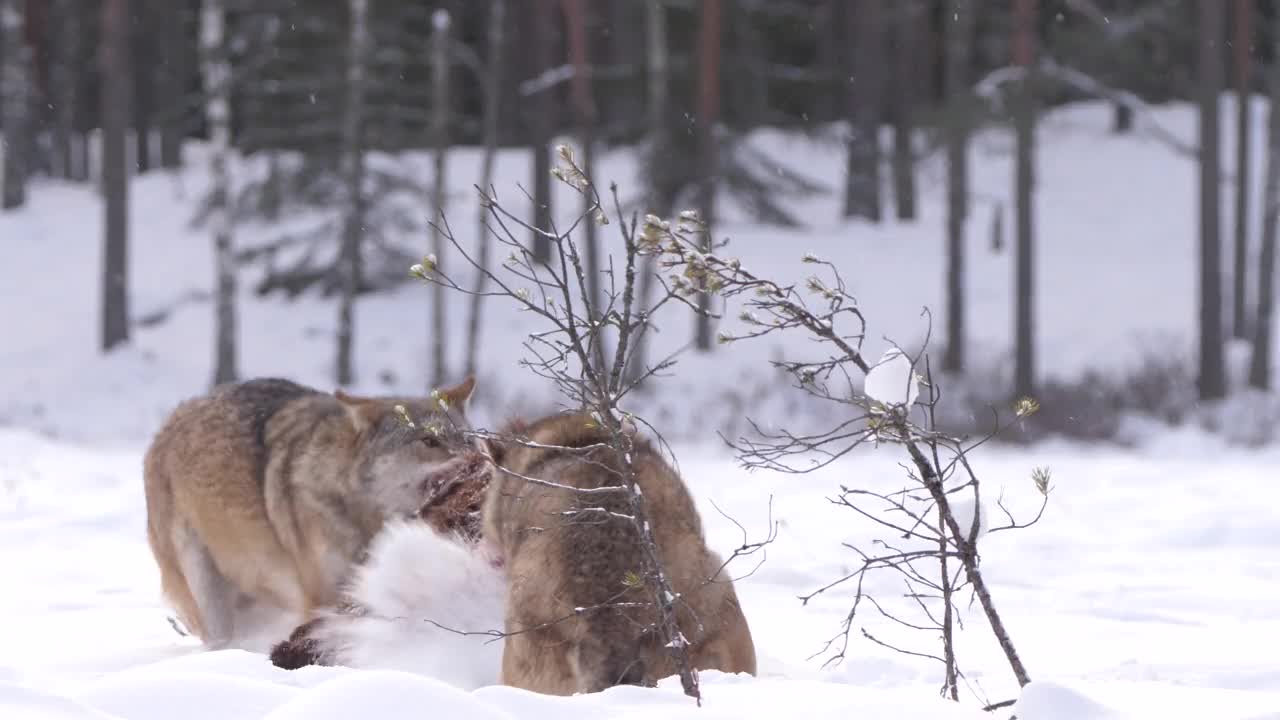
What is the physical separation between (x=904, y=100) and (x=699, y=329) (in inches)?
498

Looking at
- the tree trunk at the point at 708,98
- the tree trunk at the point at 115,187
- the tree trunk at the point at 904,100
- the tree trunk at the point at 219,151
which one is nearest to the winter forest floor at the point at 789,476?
the tree trunk at the point at 115,187

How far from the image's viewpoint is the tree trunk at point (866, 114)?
3416 cm

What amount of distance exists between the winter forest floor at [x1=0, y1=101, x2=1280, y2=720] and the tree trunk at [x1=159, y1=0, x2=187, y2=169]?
1213mm

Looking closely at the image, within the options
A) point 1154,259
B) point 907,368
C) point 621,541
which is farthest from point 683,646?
point 1154,259

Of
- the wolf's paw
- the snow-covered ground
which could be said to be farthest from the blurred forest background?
the wolf's paw

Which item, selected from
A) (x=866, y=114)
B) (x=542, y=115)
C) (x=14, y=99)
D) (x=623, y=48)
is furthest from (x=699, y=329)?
(x=14, y=99)

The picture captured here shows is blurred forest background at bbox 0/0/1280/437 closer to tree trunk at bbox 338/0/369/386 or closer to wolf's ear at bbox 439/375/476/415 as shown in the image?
tree trunk at bbox 338/0/369/386

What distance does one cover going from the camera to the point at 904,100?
1443 inches

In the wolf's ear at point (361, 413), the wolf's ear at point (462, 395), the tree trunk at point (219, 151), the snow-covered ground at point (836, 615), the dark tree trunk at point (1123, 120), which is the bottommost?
the snow-covered ground at point (836, 615)

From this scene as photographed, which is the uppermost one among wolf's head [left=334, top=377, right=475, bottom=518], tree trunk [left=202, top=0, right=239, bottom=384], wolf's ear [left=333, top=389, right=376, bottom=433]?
tree trunk [left=202, top=0, right=239, bottom=384]

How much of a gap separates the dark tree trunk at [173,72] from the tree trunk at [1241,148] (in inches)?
1086

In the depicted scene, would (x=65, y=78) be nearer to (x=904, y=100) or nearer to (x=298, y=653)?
(x=904, y=100)

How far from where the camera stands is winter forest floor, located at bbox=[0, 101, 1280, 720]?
364 cm

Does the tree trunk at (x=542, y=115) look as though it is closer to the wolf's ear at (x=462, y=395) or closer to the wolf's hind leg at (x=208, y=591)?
the wolf's hind leg at (x=208, y=591)
